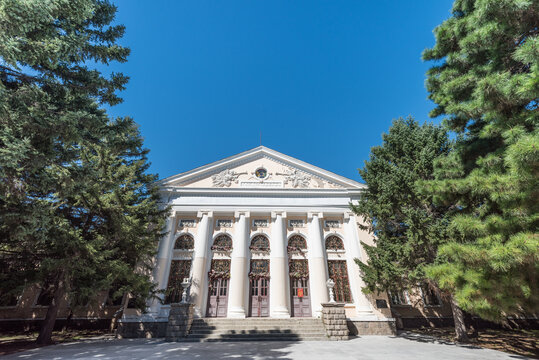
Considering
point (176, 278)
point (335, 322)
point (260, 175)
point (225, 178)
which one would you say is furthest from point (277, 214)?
point (176, 278)

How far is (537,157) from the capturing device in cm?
324

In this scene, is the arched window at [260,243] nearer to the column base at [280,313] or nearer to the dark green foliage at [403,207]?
the column base at [280,313]

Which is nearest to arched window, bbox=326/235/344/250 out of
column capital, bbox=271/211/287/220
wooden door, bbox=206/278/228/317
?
column capital, bbox=271/211/287/220

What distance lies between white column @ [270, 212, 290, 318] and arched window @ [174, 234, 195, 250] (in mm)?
5116

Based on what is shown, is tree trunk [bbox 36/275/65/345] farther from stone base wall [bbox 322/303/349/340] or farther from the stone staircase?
stone base wall [bbox 322/303/349/340]

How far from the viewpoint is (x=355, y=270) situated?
13594mm

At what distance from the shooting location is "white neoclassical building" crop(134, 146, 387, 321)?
13.0 meters

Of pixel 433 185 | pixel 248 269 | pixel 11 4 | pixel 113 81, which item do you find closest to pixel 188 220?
pixel 248 269

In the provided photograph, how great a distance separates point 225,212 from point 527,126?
13595 mm

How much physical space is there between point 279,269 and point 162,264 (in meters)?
6.78

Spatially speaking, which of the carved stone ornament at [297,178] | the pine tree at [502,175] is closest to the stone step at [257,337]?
the pine tree at [502,175]

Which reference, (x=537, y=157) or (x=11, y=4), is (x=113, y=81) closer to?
(x=11, y=4)

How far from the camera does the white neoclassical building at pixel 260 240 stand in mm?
12961

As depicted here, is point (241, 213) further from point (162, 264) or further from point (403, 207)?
point (403, 207)
